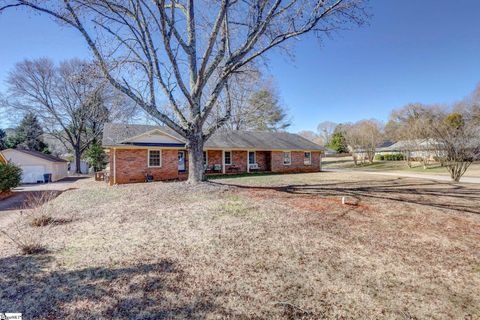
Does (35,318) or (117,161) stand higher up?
(117,161)

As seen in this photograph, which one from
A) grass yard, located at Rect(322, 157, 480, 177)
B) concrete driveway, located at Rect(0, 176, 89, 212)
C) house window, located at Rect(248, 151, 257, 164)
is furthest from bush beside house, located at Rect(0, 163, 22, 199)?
grass yard, located at Rect(322, 157, 480, 177)

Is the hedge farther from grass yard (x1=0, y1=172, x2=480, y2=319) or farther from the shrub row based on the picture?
the shrub row

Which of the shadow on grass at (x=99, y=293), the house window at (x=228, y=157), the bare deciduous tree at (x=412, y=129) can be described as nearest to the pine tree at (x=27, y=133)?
the house window at (x=228, y=157)

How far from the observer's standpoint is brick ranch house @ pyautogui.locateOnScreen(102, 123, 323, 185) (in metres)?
15.8

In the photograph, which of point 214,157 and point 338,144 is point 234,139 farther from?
point 338,144

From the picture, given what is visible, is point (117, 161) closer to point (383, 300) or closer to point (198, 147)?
point (198, 147)

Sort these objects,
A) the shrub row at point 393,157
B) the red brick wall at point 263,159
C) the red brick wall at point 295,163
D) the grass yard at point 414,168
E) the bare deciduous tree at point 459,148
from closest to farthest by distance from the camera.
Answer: the bare deciduous tree at point 459,148 < the grass yard at point 414,168 < the red brick wall at point 263,159 < the red brick wall at point 295,163 < the shrub row at point 393,157

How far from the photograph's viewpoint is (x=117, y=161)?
50.7 feet

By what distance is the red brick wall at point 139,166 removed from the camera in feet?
51.0

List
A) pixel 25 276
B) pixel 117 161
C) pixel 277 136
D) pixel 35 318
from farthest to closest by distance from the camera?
pixel 277 136
pixel 117 161
pixel 25 276
pixel 35 318

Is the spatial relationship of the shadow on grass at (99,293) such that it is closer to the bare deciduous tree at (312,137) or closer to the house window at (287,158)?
the house window at (287,158)

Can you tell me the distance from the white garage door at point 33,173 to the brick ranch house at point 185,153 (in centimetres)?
752

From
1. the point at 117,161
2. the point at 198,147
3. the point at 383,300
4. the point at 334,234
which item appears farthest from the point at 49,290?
the point at 117,161

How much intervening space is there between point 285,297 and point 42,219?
21.1 feet
